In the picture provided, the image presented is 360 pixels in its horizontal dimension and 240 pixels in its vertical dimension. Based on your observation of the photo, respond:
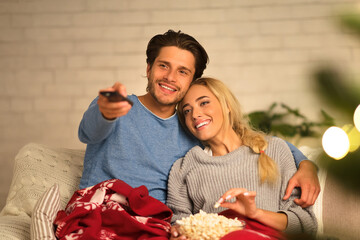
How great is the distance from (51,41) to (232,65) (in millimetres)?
1599

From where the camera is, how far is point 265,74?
3.63m

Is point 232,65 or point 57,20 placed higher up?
point 57,20

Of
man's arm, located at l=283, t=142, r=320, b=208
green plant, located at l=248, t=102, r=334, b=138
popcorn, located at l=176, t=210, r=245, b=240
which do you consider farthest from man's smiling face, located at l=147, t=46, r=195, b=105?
green plant, located at l=248, t=102, r=334, b=138

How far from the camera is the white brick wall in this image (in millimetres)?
3605

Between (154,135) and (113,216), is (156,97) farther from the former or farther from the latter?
(113,216)

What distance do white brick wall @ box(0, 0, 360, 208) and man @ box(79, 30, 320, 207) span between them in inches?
61.6

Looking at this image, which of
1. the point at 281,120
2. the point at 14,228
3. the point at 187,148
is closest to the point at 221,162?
the point at 187,148

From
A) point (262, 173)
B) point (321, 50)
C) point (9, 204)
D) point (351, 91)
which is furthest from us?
point (321, 50)

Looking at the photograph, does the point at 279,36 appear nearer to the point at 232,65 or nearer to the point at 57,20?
the point at 232,65

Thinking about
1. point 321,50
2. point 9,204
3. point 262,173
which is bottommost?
point 9,204

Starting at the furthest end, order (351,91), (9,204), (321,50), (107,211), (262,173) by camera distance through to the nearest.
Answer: (321,50) < (9,204) < (262,173) < (107,211) < (351,91)

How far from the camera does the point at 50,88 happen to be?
12.0ft

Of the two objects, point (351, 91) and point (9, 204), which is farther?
point (9, 204)

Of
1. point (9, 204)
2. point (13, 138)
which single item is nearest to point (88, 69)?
point (13, 138)
